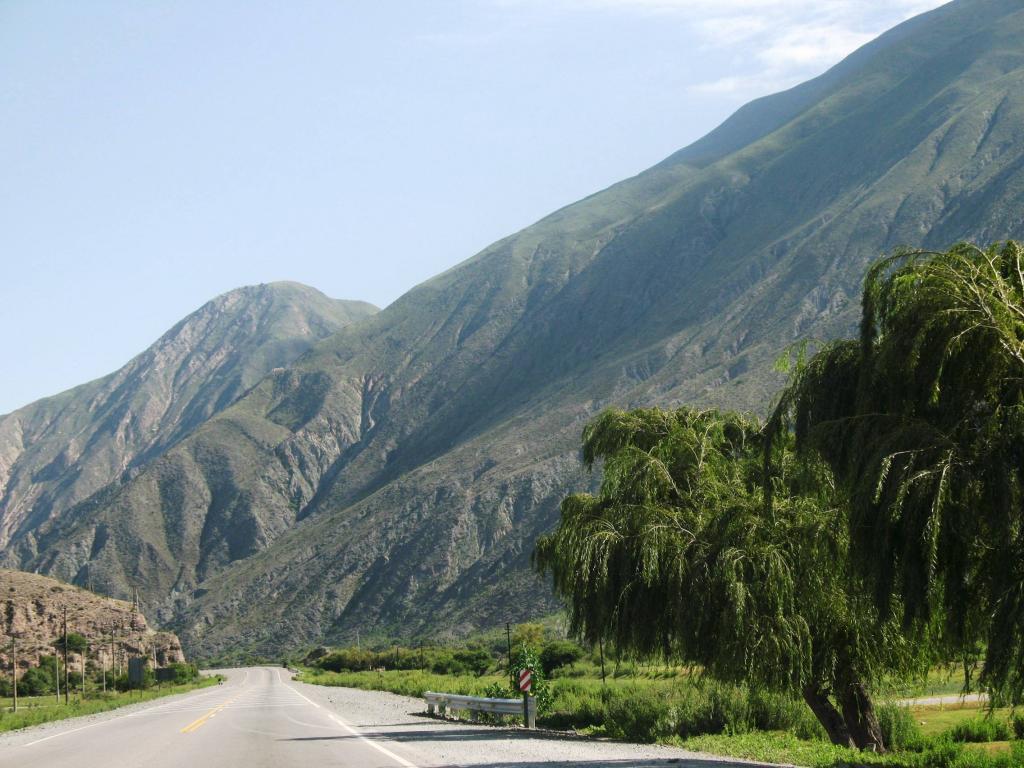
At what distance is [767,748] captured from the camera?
16719 mm

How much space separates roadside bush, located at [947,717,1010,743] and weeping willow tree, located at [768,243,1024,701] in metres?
10.2

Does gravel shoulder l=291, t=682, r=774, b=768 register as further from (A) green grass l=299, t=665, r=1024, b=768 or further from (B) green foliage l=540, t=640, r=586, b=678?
(B) green foliage l=540, t=640, r=586, b=678

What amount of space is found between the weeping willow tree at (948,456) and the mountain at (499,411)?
92783 millimetres

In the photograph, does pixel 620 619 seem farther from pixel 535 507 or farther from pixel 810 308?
pixel 810 308

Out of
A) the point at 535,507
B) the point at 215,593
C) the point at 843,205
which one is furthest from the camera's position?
the point at 843,205

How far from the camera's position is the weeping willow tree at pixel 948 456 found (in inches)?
396

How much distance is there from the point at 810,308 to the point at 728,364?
1397 centimetres

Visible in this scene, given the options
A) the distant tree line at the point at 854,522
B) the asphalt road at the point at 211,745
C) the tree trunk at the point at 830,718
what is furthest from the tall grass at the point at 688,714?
the asphalt road at the point at 211,745

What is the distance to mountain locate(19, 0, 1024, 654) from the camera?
123 metres

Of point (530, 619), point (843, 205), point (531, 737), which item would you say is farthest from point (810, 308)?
point (531, 737)

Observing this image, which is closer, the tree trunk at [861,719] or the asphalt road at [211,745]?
the asphalt road at [211,745]

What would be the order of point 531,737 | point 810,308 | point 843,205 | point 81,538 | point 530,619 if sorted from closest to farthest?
point 531,737, point 530,619, point 810,308, point 81,538, point 843,205

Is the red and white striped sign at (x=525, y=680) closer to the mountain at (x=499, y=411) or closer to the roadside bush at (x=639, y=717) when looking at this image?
the roadside bush at (x=639, y=717)

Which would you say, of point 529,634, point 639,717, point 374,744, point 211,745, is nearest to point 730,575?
point 639,717
